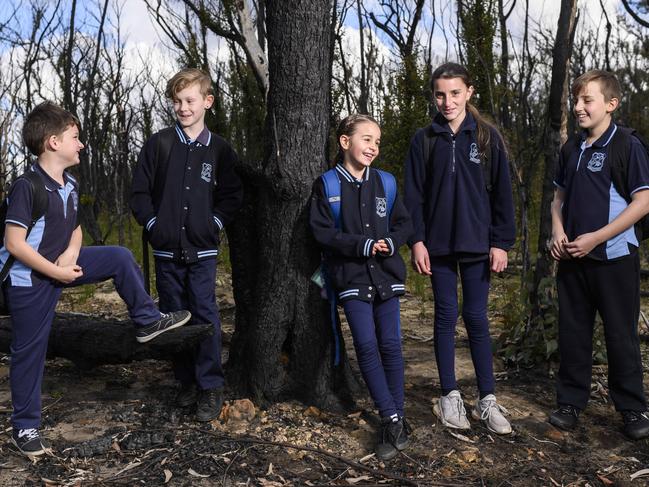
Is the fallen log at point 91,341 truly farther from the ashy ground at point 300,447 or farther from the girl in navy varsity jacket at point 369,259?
the girl in navy varsity jacket at point 369,259

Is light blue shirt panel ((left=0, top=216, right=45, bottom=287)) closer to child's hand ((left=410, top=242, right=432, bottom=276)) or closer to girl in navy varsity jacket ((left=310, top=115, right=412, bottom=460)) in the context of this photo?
girl in navy varsity jacket ((left=310, top=115, right=412, bottom=460))

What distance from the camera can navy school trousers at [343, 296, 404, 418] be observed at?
10.2 ft

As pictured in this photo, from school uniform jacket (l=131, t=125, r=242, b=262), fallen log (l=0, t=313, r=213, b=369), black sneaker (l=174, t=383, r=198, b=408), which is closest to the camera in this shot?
school uniform jacket (l=131, t=125, r=242, b=262)

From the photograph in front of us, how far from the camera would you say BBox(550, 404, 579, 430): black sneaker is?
3406mm

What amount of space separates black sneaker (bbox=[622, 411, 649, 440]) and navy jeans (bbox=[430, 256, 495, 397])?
0.70 m

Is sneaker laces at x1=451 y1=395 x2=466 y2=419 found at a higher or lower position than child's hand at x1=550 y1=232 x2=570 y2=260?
lower

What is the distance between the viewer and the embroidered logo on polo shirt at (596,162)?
3252mm

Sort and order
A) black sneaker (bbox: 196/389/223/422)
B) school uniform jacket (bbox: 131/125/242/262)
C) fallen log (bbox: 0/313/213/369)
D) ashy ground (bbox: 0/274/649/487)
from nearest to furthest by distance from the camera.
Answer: ashy ground (bbox: 0/274/649/487) → school uniform jacket (bbox: 131/125/242/262) → black sneaker (bbox: 196/389/223/422) → fallen log (bbox: 0/313/213/369)

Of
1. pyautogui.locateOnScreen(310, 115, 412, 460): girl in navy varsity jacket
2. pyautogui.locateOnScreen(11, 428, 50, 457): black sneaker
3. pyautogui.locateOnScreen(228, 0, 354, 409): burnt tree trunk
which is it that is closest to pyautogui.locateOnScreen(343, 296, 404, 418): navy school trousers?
pyautogui.locateOnScreen(310, 115, 412, 460): girl in navy varsity jacket

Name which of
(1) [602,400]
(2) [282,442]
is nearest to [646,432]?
(1) [602,400]

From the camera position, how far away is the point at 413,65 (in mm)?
11125

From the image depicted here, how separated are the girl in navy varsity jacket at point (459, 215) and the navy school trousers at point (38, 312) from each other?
4.70 feet

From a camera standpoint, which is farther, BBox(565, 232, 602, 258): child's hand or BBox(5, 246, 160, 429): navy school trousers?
BBox(565, 232, 602, 258): child's hand

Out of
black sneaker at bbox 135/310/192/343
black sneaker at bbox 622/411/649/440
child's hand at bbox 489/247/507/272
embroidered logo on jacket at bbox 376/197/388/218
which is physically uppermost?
embroidered logo on jacket at bbox 376/197/388/218
